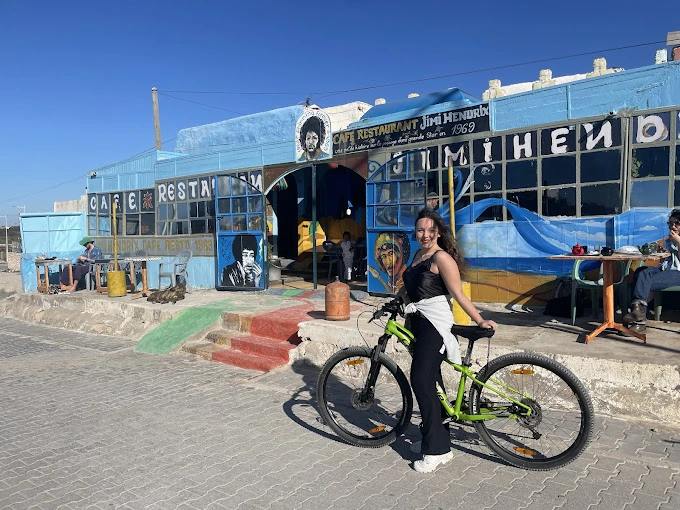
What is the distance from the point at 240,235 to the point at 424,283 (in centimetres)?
858

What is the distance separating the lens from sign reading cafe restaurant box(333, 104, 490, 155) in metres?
8.44

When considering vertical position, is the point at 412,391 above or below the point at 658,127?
below

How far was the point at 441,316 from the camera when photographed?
12.4ft

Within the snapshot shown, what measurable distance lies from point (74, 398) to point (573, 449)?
508 cm

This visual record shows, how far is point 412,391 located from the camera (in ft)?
13.2

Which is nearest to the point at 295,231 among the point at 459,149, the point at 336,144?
the point at 336,144

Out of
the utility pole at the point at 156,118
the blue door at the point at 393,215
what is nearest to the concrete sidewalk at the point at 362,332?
the blue door at the point at 393,215

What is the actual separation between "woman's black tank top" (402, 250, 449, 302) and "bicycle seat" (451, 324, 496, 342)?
267mm

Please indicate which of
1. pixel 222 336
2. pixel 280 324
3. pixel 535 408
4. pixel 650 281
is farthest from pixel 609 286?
pixel 222 336

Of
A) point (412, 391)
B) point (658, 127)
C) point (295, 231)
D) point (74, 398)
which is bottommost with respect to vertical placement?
point (74, 398)

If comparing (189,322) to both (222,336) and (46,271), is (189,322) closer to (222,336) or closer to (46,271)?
(222,336)

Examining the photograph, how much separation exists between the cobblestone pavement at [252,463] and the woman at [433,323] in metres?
0.24

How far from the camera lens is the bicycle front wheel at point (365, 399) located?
13.4 feet

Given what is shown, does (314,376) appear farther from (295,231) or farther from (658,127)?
(295,231)
